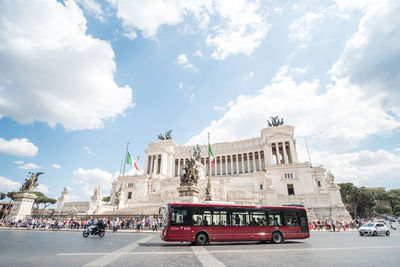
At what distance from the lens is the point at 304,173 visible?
168ft

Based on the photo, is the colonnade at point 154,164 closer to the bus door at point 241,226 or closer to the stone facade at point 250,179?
the stone facade at point 250,179

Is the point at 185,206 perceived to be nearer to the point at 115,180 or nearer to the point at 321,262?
the point at 321,262

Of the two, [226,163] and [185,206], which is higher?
[226,163]

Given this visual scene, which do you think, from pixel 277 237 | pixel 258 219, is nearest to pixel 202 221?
pixel 258 219

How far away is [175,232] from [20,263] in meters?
6.62

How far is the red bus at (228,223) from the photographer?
1187 centimetres

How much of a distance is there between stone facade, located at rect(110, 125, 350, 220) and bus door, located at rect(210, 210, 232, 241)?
27551 mm

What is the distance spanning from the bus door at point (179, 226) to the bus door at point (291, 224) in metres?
6.38

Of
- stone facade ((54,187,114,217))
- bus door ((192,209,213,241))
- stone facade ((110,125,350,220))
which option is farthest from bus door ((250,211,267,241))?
stone facade ((54,187,114,217))

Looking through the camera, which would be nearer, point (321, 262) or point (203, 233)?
point (321, 262)

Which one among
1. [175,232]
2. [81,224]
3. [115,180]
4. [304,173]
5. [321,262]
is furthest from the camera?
[115,180]

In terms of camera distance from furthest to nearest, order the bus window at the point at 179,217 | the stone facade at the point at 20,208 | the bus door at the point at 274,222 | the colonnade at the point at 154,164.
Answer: the colonnade at the point at 154,164, the stone facade at the point at 20,208, the bus door at the point at 274,222, the bus window at the point at 179,217

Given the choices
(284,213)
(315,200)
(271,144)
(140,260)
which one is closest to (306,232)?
(284,213)

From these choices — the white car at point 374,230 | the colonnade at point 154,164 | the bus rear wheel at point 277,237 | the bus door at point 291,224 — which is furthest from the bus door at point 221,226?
the colonnade at point 154,164
